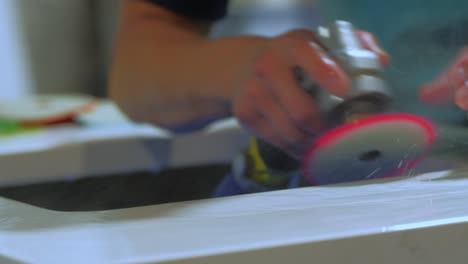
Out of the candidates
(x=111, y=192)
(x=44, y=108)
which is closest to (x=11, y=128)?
(x=44, y=108)

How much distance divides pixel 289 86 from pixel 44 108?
1.56 ft

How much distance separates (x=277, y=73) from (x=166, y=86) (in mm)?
186

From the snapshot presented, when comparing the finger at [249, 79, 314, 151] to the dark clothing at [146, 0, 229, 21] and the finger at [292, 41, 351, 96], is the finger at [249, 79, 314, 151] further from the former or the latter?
the dark clothing at [146, 0, 229, 21]

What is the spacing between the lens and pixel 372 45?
0.28 meters

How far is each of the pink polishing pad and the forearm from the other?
5.2 inches

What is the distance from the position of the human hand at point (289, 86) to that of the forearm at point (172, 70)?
0.05 meters

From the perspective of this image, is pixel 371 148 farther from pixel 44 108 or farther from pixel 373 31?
pixel 44 108

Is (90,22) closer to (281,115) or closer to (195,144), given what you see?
(195,144)

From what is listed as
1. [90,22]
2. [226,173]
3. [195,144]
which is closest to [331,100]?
[226,173]

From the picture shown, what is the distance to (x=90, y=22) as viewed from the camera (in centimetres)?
82

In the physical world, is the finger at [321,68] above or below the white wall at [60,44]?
above

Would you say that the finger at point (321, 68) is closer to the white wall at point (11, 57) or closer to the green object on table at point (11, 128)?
the green object on table at point (11, 128)

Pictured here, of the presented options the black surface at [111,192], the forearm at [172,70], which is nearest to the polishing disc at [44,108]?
the forearm at [172,70]

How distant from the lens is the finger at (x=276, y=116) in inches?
11.2
